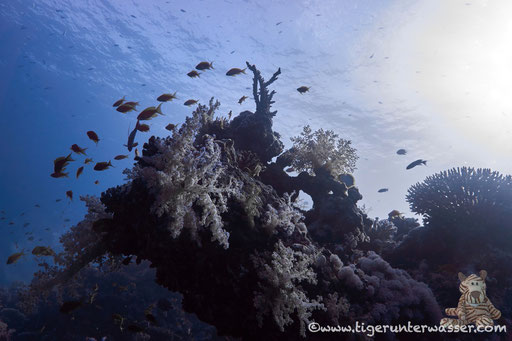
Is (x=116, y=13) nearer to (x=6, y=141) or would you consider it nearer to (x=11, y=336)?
(x=11, y=336)

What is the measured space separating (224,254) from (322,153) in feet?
14.0

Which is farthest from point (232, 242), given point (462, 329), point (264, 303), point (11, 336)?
point (11, 336)

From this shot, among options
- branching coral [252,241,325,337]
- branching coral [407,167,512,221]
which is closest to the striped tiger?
branching coral [252,241,325,337]

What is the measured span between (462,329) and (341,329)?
2.11 meters

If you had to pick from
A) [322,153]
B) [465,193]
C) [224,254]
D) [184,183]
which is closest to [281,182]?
[322,153]

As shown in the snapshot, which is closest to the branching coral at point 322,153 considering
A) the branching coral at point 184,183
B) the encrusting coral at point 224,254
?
the encrusting coral at point 224,254

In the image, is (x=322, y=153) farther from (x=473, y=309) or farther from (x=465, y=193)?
(x=473, y=309)

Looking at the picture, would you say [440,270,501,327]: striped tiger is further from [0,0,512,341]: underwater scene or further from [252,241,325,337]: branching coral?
[252,241,325,337]: branching coral

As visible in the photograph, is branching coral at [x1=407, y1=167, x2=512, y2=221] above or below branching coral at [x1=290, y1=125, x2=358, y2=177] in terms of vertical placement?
below

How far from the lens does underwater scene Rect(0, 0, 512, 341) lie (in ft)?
10.2

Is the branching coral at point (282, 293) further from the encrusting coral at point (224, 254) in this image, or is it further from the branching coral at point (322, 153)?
the branching coral at point (322, 153)

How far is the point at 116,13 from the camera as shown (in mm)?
27312

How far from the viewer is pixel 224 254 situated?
3113mm

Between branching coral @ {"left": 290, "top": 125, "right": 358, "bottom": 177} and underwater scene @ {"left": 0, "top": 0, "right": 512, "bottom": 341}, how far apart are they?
52mm
